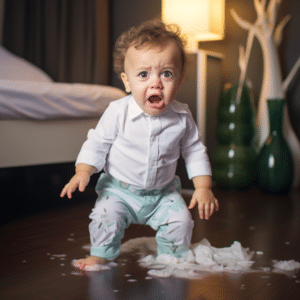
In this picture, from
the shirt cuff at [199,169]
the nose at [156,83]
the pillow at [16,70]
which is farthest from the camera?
the pillow at [16,70]

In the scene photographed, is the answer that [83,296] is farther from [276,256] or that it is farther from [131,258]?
[276,256]

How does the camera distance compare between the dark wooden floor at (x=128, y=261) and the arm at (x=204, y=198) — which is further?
the arm at (x=204, y=198)

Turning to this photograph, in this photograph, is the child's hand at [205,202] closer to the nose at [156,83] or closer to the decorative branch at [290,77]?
the nose at [156,83]

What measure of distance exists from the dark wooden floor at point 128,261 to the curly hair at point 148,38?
1.69 feet

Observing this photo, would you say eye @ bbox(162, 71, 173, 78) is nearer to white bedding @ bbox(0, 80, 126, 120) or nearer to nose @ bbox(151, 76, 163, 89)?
nose @ bbox(151, 76, 163, 89)

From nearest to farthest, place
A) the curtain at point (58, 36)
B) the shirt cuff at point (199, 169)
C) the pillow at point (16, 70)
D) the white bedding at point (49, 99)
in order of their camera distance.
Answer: the shirt cuff at point (199, 169) → the white bedding at point (49, 99) → the pillow at point (16, 70) → the curtain at point (58, 36)

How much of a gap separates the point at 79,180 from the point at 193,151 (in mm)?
315

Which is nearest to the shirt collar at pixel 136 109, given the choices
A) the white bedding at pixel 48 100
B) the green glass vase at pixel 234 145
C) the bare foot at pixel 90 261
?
the bare foot at pixel 90 261

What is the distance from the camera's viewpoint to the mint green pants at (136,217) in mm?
901

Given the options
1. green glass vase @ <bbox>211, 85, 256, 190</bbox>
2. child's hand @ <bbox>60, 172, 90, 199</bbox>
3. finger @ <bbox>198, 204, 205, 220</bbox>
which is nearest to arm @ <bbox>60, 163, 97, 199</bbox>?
child's hand @ <bbox>60, 172, 90, 199</bbox>

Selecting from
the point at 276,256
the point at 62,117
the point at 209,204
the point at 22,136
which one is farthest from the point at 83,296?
the point at 62,117

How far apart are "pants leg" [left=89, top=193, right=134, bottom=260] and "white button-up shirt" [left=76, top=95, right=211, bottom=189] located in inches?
3.3

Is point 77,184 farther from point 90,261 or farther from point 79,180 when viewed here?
point 90,261

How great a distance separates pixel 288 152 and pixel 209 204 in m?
1.27
